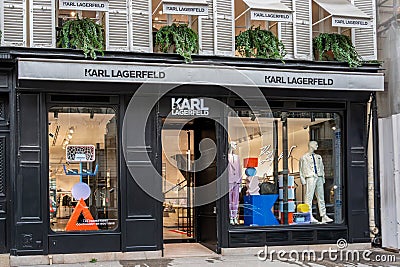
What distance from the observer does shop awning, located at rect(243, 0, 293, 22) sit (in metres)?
13.3

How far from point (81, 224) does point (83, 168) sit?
1.14m

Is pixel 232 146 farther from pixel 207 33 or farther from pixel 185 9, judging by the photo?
pixel 185 9

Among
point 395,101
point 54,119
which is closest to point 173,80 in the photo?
point 54,119

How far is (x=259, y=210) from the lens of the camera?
1412 cm

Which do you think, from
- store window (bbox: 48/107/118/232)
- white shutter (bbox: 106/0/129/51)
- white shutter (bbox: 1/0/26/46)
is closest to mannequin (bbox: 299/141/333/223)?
store window (bbox: 48/107/118/232)

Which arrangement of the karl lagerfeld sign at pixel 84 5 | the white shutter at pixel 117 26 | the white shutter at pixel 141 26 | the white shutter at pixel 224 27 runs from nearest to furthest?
the karl lagerfeld sign at pixel 84 5, the white shutter at pixel 117 26, the white shutter at pixel 141 26, the white shutter at pixel 224 27

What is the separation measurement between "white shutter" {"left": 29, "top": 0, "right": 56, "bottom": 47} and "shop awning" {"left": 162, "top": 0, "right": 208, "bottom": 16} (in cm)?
228

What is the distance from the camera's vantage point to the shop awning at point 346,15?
13.8 metres

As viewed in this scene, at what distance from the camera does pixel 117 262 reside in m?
12.7

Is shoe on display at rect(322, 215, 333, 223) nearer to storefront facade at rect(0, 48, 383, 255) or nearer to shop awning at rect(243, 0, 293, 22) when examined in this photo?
storefront facade at rect(0, 48, 383, 255)

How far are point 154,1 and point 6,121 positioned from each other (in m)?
4.00

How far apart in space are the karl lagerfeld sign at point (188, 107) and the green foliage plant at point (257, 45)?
147cm

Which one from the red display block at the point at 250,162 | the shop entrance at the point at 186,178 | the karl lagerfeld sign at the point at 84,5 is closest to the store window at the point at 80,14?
the karl lagerfeld sign at the point at 84,5

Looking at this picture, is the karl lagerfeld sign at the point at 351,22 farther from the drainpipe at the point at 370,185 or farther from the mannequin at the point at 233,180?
the mannequin at the point at 233,180
